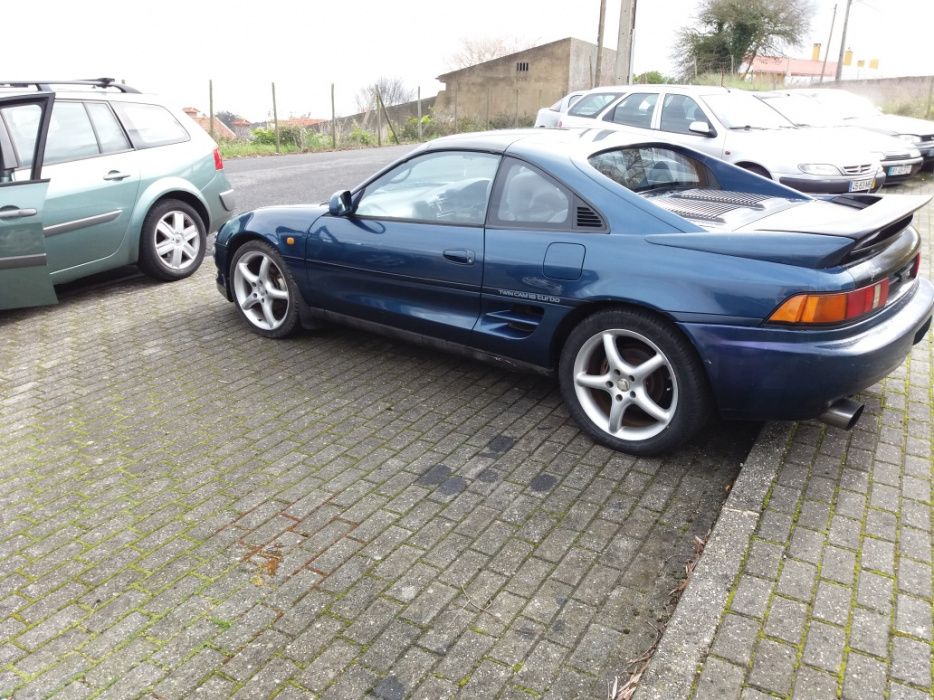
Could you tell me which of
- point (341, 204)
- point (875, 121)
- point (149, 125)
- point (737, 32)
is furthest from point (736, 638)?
point (737, 32)

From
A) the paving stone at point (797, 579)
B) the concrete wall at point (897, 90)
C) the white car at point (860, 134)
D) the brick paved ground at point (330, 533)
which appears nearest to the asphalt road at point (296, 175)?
the brick paved ground at point (330, 533)

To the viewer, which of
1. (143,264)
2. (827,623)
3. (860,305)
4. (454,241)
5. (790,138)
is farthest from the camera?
(790,138)

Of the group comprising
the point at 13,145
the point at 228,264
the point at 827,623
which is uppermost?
the point at 13,145

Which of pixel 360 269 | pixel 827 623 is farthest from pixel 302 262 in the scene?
pixel 827 623

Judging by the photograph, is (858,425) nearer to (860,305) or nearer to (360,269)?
(860,305)

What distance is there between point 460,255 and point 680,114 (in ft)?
22.4

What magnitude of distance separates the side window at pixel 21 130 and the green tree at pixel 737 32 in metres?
44.1

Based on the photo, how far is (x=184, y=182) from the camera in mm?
7133

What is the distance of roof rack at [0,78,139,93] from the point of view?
20.7 feet

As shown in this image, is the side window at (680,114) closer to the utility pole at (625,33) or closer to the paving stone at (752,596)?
the paving stone at (752,596)

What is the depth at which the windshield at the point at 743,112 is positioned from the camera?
977 centimetres

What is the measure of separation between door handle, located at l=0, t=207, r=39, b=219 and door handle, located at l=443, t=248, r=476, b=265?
3368 mm

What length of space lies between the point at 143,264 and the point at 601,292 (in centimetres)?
494

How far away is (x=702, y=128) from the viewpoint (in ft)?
31.1
